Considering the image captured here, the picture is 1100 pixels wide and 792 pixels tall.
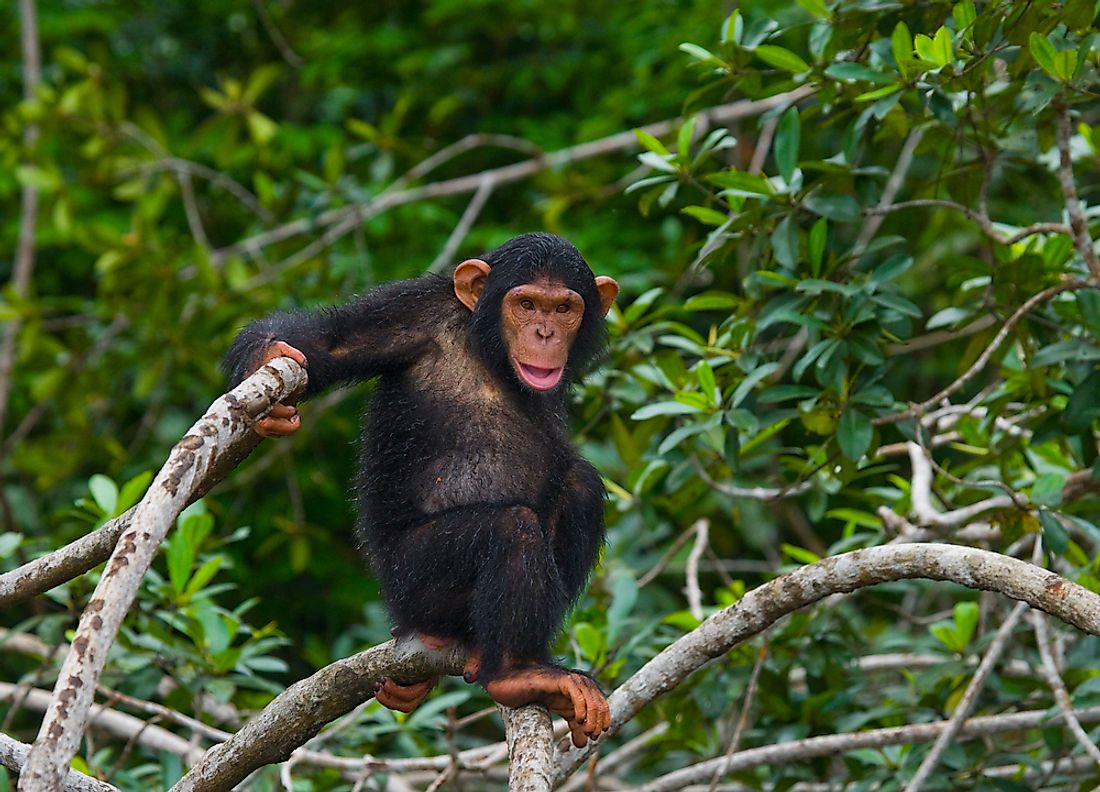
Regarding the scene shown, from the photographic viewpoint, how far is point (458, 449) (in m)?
3.66

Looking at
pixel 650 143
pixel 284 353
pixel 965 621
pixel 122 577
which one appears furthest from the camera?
pixel 965 621

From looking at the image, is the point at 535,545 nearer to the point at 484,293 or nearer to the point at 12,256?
the point at 484,293

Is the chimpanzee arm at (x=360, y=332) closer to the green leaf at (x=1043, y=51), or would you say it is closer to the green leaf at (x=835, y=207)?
the green leaf at (x=835, y=207)

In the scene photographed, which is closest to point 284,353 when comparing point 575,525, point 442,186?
point 575,525

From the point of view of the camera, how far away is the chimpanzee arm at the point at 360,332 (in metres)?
3.48

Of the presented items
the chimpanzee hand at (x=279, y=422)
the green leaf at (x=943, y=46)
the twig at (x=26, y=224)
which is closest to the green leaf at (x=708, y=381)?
the green leaf at (x=943, y=46)

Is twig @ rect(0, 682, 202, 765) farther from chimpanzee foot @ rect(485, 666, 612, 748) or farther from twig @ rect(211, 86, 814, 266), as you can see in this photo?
twig @ rect(211, 86, 814, 266)

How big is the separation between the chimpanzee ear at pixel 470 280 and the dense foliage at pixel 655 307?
0.83 m

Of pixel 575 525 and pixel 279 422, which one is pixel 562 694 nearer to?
pixel 575 525

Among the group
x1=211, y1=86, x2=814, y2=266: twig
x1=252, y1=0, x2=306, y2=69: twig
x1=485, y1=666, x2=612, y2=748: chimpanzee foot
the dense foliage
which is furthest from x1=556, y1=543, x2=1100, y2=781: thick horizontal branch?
x1=252, y1=0, x2=306, y2=69: twig

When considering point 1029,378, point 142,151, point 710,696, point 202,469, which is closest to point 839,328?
point 1029,378

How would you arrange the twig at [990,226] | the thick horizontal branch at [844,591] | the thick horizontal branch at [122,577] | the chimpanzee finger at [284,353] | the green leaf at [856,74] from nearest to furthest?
1. the thick horizontal branch at [122,577]
2. the thick horizontal branch at [844,591]
3. the chimpanzee finger at [284,353]
4. the green leaf at [856,74]
5. the twig at [990,226]

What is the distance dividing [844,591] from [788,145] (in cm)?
162

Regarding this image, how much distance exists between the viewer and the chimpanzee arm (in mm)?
3477
